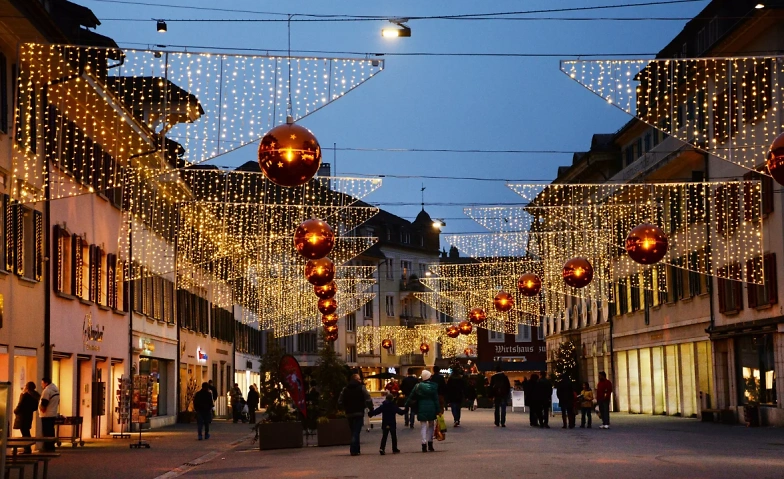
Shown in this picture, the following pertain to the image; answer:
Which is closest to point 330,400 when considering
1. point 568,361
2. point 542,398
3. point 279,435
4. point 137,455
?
point 279,435

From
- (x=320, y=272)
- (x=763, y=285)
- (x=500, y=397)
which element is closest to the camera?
(x=320, y=272)

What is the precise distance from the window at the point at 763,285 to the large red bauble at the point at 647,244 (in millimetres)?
12737

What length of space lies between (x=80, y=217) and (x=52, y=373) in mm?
4241

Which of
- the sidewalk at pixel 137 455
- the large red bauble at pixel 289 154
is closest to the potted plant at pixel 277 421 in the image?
the sidewalk at pixel 137 455

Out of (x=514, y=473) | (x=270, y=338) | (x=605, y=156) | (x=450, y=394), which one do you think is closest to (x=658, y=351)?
(x=605, y=156)

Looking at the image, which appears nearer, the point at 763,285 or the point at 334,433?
the point at 334,433

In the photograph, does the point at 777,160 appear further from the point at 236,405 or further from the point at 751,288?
the point at 236,405

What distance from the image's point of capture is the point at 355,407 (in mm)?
25750

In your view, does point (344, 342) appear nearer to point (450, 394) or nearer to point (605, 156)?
point (605, 156)

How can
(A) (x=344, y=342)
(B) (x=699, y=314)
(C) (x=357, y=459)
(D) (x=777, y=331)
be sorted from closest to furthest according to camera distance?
(C) (x=357, y=459) → (D) (x=777, y=331) → (B) (x=699, y=314) → (A) (x=344, y=342)

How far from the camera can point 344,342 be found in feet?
361

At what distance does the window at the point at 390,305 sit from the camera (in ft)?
387

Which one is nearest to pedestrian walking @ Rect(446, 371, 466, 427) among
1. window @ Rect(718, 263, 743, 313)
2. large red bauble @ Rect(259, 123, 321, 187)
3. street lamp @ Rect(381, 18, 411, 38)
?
window @ Rect(718, 263, 743, 313)

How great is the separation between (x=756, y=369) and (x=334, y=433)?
16354 millimetres
